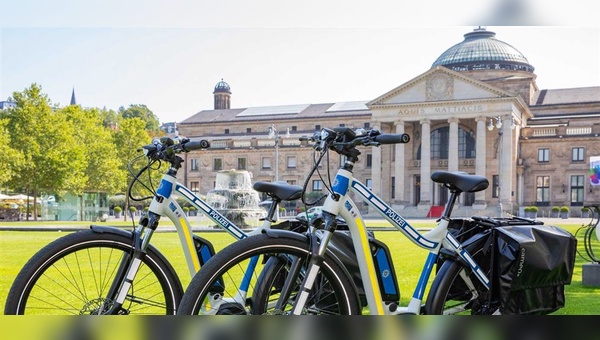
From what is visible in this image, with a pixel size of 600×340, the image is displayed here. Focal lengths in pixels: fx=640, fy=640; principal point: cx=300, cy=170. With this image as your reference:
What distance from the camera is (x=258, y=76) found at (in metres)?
7.41

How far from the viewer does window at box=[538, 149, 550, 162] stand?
4159 cm

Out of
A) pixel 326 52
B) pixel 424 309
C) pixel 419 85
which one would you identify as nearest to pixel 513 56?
pixel 419 85

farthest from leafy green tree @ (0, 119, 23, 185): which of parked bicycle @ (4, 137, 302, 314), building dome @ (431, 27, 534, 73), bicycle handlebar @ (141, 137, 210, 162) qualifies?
building dome @ (431, 27, 534, 73)

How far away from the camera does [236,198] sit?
65.1 feet

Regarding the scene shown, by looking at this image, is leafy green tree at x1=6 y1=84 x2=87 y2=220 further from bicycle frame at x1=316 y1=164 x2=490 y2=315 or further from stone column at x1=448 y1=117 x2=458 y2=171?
stone column at x1=448 y1=117 x2=458 y2=171

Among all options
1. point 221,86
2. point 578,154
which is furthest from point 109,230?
point 578,154

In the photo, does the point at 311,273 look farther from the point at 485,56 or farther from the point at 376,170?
the point at 485,56

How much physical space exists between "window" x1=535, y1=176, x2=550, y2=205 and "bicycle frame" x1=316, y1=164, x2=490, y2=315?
40.8 metres

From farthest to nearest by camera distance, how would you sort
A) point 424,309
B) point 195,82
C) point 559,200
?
point 559,200
point 195,82
point 424,309

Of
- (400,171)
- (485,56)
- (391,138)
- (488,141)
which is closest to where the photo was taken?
(391,138)

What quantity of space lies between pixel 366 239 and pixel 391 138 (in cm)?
48

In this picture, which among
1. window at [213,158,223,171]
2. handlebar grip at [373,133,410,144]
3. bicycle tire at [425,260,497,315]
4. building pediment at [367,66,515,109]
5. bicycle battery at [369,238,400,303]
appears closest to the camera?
handlebar grip at [373,133,410,144]

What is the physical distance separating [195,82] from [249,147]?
12197 millimetres

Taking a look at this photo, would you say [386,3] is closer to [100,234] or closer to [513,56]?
[100,234]
